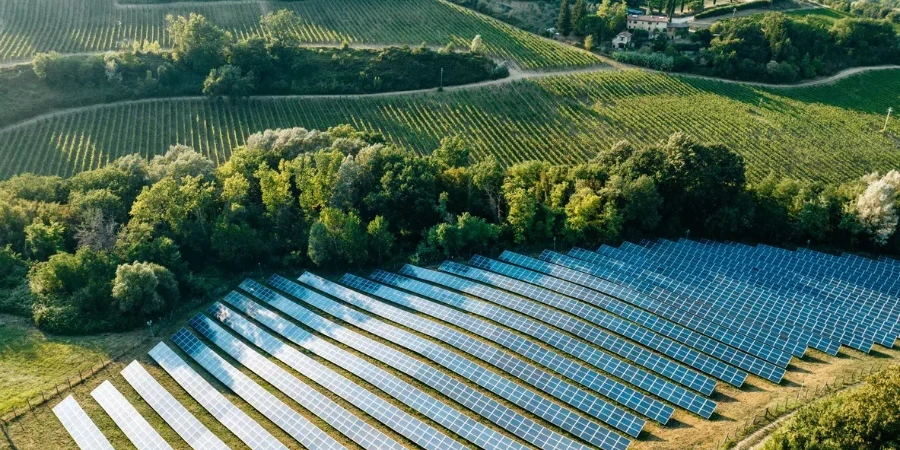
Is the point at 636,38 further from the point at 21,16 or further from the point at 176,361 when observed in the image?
the point at 21,16

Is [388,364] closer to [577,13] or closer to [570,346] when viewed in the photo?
[570,346]

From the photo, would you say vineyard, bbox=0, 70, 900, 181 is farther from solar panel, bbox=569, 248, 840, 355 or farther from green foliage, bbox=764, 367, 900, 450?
green foliage, bbox=764, 367, 900, 450

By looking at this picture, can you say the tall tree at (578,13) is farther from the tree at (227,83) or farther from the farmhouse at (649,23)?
the tree at (227,83)

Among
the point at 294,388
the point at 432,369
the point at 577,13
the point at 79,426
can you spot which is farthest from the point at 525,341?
the point at 577,13

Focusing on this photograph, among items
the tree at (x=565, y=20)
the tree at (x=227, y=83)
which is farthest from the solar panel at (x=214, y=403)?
the tree at (x=565, y=20)

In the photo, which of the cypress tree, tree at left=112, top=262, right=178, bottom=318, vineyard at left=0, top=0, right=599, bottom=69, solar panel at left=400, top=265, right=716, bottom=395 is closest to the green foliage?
solar panel at left=400, top=265, right=716, bottom=395

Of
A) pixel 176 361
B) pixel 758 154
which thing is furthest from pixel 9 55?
pixel 758 154

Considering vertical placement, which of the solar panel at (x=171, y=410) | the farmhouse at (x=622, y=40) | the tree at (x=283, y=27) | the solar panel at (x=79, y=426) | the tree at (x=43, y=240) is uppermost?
the farmhouse at (x=622, y=40)
